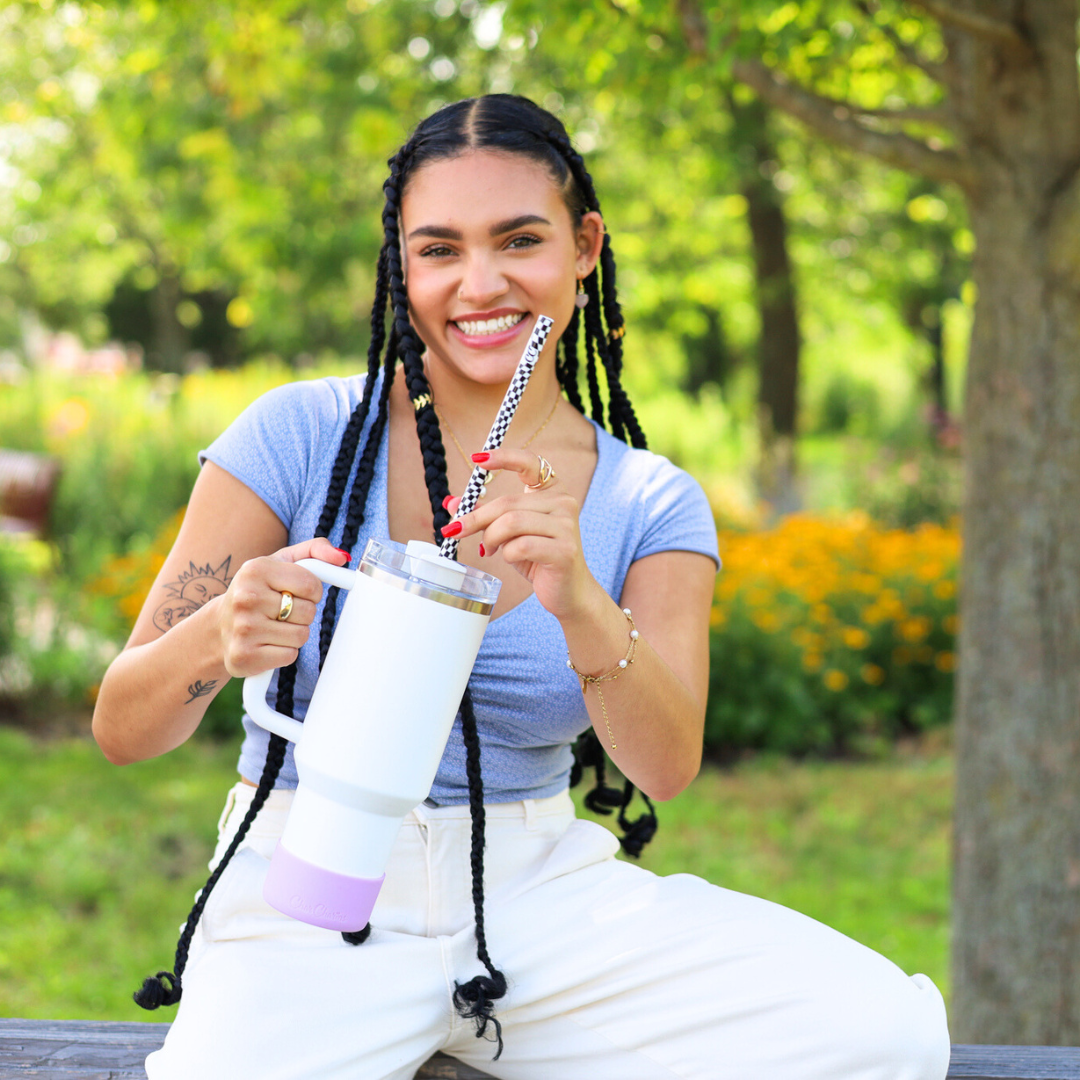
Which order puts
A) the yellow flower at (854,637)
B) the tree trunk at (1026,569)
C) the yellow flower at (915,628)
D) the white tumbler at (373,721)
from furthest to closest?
1. the yellow flower at (915,628)
2. the yellow flower at (854,637)
3. the tree trunk at (1026,569)
4. the white tumbler at (373,721)

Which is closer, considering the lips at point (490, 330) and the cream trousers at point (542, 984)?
the cream trousers at point (542, 984)

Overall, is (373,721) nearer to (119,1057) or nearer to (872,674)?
(119,1057)

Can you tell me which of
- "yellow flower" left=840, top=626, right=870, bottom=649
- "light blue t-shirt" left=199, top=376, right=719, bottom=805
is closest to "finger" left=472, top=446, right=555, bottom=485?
"light blue t-shirt" left=199, top=376, right=719, bottom=805

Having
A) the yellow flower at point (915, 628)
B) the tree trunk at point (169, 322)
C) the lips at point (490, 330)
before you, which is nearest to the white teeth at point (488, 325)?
the lips at point (490, 330)

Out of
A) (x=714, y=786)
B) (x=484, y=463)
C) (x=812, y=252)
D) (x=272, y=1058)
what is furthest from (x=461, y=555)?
(x=812, y=252)

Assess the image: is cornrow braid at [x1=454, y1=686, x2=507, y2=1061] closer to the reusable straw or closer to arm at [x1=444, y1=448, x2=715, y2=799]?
arm at [x1=444, y1=448, x2=715, y2=799]

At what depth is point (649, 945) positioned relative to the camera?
153cm

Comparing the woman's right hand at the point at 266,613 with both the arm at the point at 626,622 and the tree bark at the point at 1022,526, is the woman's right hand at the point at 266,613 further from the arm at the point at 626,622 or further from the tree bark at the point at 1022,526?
the tree bark at the point at 1022,526

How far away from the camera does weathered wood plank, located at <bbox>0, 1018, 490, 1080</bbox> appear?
160 centimetres

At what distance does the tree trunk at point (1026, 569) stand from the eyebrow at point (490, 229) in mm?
1299

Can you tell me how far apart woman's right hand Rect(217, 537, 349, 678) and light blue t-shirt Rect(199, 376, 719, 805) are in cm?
33

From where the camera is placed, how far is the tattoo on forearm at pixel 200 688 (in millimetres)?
1497

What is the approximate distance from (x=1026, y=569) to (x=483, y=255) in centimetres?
149

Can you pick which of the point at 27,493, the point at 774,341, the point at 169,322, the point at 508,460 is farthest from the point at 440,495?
the point at 169,322
